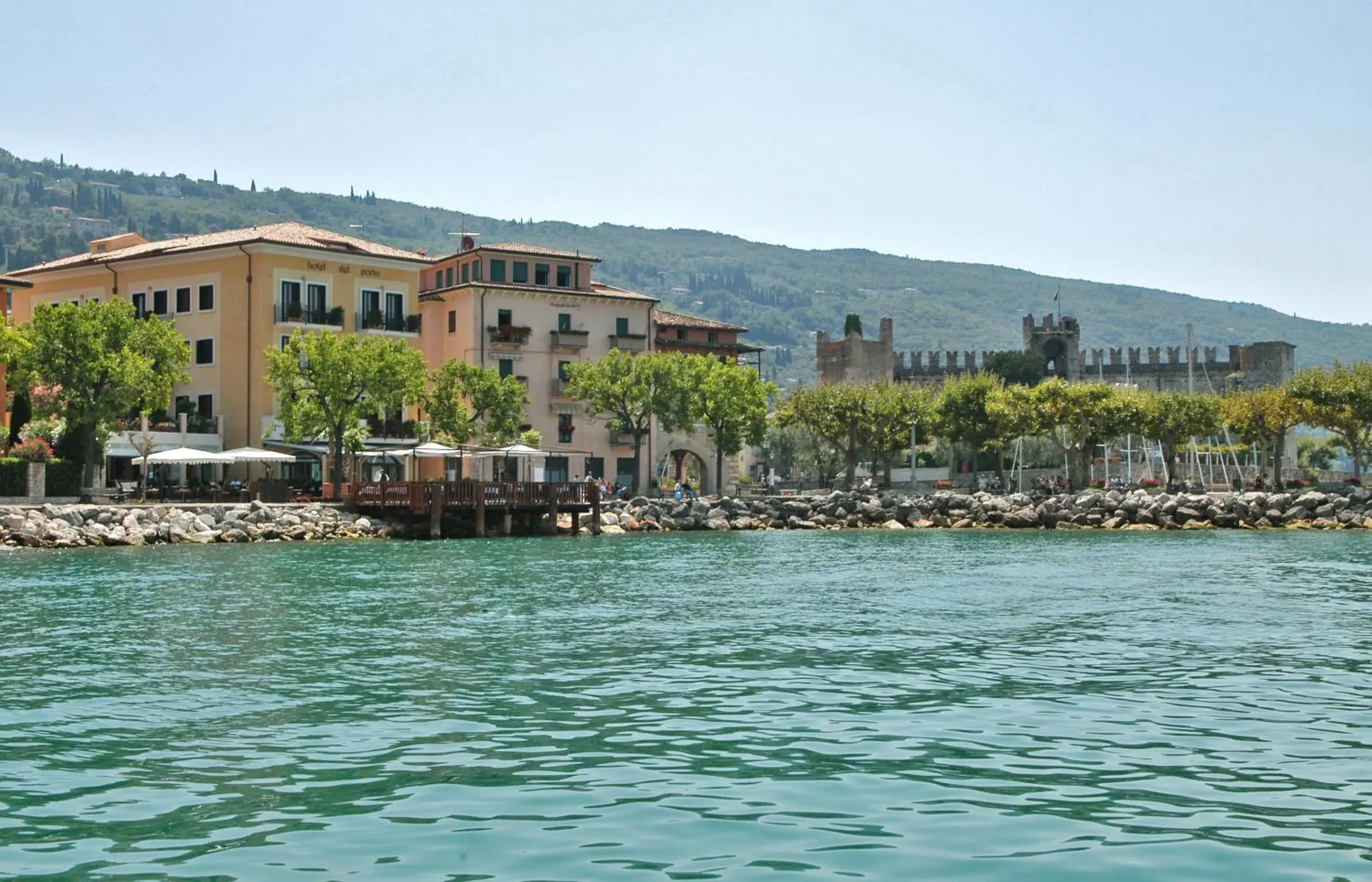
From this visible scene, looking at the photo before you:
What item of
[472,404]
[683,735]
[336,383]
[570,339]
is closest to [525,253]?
[570,339]

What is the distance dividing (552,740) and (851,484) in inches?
2560

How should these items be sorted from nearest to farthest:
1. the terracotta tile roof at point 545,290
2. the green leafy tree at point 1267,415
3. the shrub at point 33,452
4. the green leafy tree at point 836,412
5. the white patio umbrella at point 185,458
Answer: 1. the shrub at point 33,452
2. the white patio umbrella at point 185,458
3. the green leafy tree at point 1267,415
4. the terracotta tile roof at point 545,290
5. the green leafy tree at point 836,412

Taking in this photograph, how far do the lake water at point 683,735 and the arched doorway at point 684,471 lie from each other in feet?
171

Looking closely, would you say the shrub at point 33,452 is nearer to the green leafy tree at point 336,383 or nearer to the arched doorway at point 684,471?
the green leafy tree at point 336,383

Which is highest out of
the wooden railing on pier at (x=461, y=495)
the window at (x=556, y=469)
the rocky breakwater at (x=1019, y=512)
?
the window at (x=556, y=469)

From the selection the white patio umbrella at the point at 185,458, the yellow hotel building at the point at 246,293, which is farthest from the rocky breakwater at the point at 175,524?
the yellow hotel building at the point at 246,293

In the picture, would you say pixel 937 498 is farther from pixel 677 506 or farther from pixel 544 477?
pixel 544 477

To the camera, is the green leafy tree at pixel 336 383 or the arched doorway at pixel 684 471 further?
the arched doorway at pixel 684 471

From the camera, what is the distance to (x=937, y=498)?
68.4 meters

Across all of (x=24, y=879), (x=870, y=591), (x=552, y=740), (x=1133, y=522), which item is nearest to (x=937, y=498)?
(x=1133, y=522)

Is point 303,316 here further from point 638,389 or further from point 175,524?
point 175,524

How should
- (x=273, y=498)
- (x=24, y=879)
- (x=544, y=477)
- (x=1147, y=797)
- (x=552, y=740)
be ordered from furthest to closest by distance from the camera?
(x=544, y=477) < (x=273, y=498) < (x=552, y=740) < (x=1147, y=797) < (x=24, y=879)

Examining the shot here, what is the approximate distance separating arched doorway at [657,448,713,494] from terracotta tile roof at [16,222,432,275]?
62.3ft

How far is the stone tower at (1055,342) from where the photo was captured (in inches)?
4970
